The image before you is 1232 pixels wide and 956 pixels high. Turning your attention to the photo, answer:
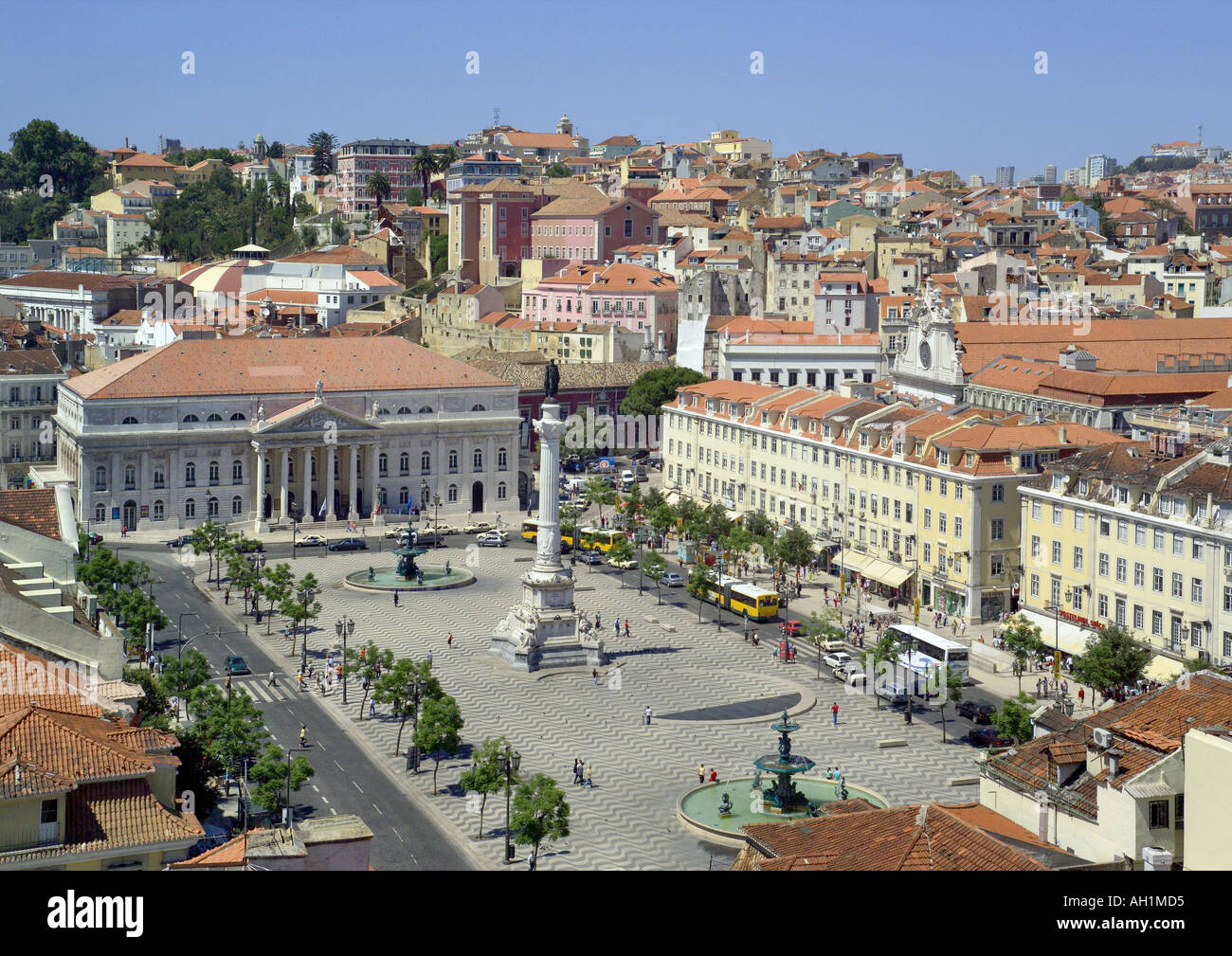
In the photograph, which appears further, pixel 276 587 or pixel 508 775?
pixel 276 587

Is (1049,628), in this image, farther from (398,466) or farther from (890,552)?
(398,466)

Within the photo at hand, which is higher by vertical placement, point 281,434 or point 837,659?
point 281,434

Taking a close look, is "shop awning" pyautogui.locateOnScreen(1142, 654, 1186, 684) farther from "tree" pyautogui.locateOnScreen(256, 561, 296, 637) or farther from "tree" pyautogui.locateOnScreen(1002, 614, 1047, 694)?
"tree" pyautogui.locateOnScreen(256, 561, 296, 637)

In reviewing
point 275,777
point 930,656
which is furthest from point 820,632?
point 275,777

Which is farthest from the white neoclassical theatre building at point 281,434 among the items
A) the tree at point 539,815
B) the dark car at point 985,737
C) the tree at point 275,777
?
the tree at point 539,815

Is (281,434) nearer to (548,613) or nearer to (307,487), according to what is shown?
(307,487)

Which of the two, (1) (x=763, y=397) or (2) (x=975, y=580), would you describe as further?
(1) (x=763, y=397)

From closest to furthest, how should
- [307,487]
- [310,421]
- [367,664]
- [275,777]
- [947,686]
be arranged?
[275,777] → [947,686] → [367,664] → [310,421] → [307,487]
